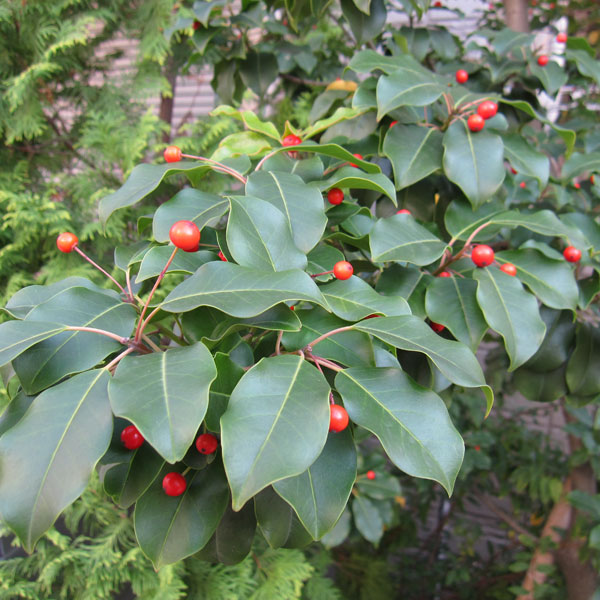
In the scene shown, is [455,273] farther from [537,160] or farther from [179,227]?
[179,227]

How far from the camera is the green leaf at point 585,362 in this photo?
922 mm

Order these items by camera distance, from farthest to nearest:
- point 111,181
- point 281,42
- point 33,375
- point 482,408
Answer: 1. point 482,408
2. point 111,181
3. point 281,42
4. point 33,375

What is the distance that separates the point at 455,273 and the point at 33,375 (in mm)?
652

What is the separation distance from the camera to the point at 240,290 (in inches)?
19.4

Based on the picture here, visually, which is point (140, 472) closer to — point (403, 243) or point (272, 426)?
point (272, 426)

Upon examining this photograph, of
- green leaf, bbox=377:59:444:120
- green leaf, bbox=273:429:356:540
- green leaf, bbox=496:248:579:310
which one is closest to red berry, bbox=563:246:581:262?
green leaf, bbox=496:248:579:310

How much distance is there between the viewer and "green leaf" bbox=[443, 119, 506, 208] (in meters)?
0.81

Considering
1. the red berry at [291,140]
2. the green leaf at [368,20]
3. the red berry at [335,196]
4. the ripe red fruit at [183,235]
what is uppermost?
the green leaf at [368,20]

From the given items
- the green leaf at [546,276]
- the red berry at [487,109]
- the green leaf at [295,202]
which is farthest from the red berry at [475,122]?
the green leaf at [295,202]

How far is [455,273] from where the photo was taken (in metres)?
0.84

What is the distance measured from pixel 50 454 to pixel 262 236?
31 centimetres

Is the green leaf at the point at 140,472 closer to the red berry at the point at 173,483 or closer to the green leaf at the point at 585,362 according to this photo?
the red berry at the point at 173,483

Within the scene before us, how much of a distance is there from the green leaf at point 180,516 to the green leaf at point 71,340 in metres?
0.16

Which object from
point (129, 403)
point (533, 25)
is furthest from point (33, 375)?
point (533, 25)
